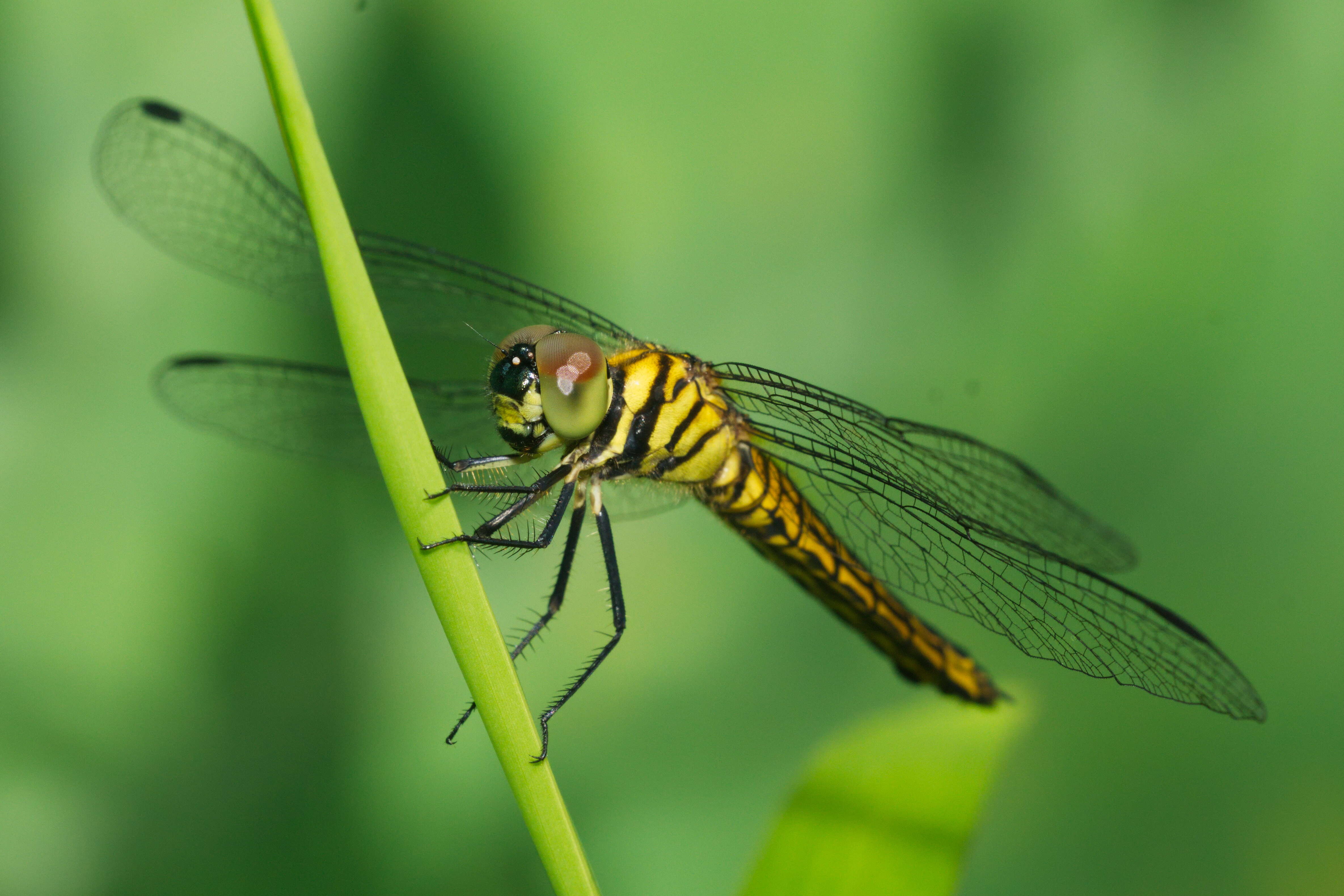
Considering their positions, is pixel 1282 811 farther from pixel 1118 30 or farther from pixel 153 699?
pixel 153 699

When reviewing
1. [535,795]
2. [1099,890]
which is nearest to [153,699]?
[535,795]

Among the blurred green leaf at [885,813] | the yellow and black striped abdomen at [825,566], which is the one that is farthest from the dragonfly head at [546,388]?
the blurred green leaf at [885,813]

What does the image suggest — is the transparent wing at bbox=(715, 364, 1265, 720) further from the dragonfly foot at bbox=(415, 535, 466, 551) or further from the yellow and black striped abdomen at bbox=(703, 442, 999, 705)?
the dragonfly foot at bbox=(415, 535, 466, 551)

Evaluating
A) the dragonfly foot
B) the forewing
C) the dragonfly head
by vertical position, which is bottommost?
the dragonfly foot

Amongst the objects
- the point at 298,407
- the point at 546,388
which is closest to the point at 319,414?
the point at 298,407

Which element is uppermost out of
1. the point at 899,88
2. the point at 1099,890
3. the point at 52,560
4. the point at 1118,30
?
the point at 1118,30

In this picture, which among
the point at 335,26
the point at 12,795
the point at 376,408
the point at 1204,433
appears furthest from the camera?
the point at 1204,433

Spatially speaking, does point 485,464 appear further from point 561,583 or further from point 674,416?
point 674,416

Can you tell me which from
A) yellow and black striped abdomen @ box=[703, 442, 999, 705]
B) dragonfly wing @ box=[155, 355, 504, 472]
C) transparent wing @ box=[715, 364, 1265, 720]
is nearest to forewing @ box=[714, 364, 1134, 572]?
transparent wing @ box=[715, 364, 1265, 720]
